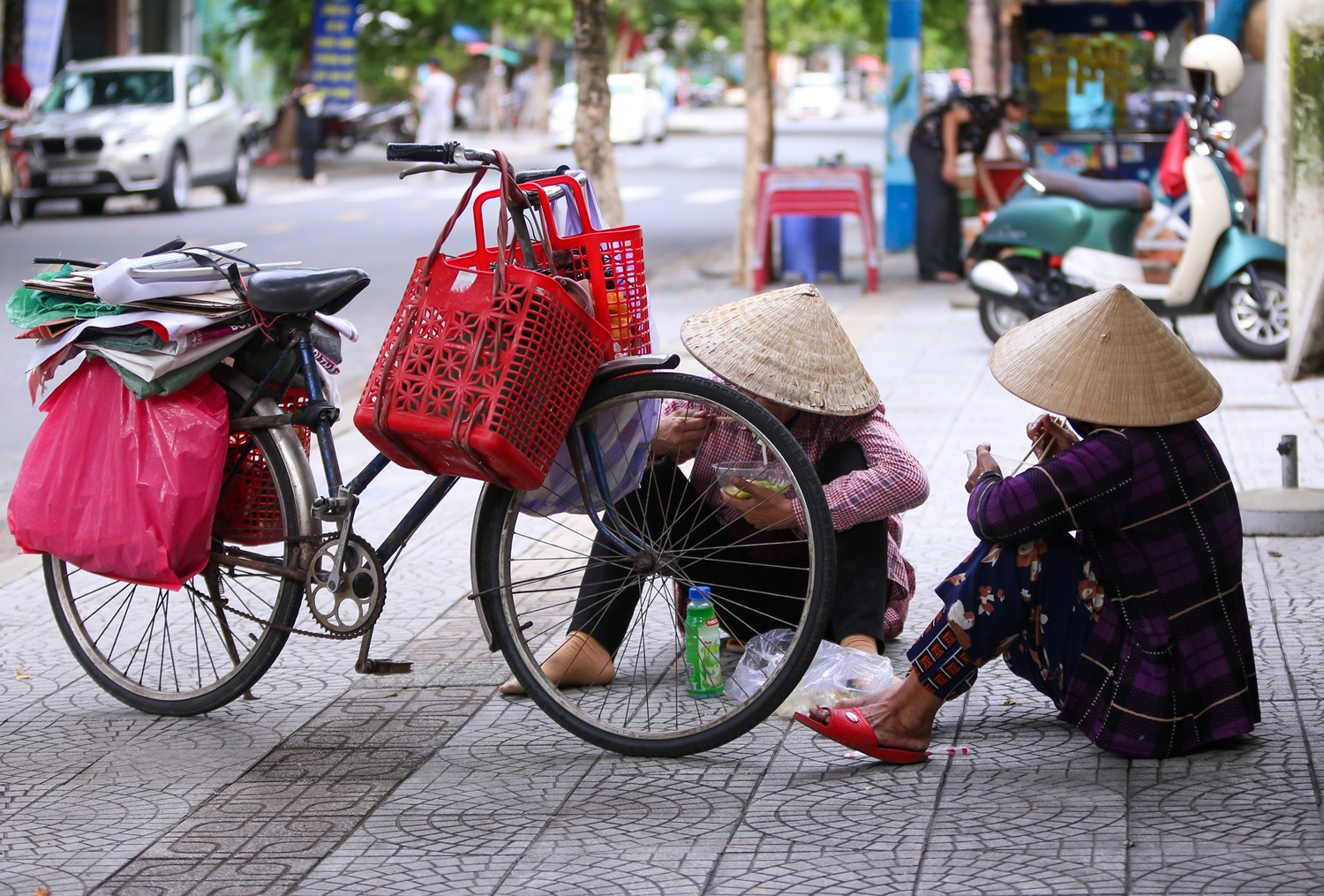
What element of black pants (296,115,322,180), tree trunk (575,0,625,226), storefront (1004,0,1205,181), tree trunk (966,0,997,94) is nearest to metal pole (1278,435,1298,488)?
tree trunk (575,0,625,226)

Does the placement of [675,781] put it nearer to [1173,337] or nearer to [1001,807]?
[1001,807]

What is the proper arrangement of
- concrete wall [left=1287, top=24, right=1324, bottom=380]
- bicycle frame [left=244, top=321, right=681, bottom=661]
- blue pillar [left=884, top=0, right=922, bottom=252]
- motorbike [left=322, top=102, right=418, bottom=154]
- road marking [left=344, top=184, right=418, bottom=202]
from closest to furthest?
1. bicycle frame [left=244, top=321, right=681, bottom=661]
2. concrete wall [left=1287, top=24, right=1324, bottom=380]
3. blue pillar [left=884, top=0, right=922, bottom=252]
4. road marking [left=344, top=184, right=418, bottom=202]
5. motorbike [left=322, top=102, right=418, bottom=154]

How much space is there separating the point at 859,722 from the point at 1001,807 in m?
0.36

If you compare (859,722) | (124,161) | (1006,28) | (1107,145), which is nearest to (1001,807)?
(859,722)

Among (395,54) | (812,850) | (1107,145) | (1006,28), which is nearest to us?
(812,850)

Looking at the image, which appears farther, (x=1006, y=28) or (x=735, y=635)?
(x=1006, y=28)

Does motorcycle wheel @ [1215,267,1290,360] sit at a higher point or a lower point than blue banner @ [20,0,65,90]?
lower

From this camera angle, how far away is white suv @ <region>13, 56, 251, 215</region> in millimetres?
18078

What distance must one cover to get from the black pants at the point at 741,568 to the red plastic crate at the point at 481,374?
0.64 m

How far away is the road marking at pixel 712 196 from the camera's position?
71.2 ft

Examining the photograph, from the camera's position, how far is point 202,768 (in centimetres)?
362

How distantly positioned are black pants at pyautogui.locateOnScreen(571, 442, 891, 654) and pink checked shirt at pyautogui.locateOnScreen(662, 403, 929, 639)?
0.12 feet

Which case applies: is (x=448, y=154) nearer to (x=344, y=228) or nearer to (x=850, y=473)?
(x=850, y=473)

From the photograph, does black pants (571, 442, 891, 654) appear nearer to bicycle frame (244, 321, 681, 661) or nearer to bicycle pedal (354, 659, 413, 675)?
bicycle frame (244, 321, 681, 661)
